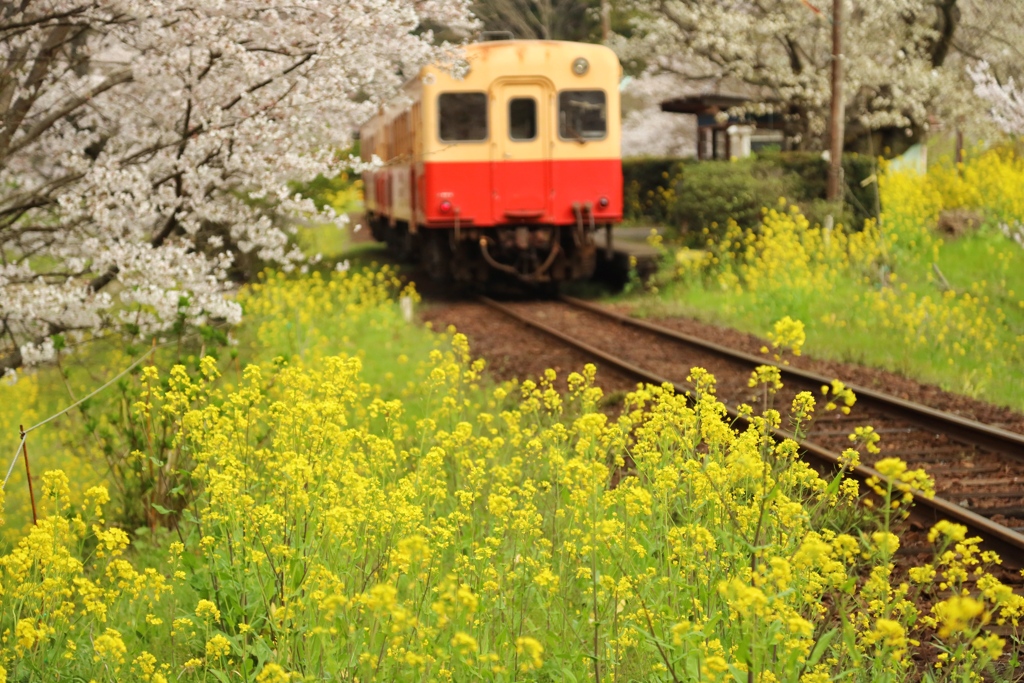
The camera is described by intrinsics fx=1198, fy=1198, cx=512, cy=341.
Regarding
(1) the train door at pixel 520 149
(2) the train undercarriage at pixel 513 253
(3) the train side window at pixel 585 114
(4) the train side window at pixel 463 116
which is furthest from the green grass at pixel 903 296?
(4) the train side window at pixel 463 116

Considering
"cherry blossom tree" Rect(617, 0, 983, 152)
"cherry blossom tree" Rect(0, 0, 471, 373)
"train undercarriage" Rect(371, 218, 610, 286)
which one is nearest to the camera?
"cherry blossom tree" Rect(0, 0, 471, 373)

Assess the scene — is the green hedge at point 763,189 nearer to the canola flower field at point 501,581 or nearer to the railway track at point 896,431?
the railway track at point 896,431

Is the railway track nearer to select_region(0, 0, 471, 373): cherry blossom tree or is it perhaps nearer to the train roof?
select_region(0, 0, 471, 373): cherry blossom tree

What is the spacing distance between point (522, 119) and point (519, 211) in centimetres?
114

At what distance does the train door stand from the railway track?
3.03 metres

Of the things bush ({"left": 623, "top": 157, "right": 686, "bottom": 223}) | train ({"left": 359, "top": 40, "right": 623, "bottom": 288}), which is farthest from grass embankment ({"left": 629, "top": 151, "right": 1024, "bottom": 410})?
bush ({"left": 623, "top": 157, "right": 686, "bottom": 223})

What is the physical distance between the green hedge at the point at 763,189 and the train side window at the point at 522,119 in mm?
2505

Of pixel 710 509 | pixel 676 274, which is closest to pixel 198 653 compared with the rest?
pixel 710 509

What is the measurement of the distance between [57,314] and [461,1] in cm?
330

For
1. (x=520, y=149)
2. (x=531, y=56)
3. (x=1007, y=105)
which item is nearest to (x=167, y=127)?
(x=520, y=149)

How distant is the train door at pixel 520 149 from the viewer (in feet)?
48.5

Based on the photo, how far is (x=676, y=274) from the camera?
15.3 m

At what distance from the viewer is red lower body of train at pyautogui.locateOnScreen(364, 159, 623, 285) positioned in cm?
1475

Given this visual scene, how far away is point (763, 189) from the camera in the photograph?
51.2ft
